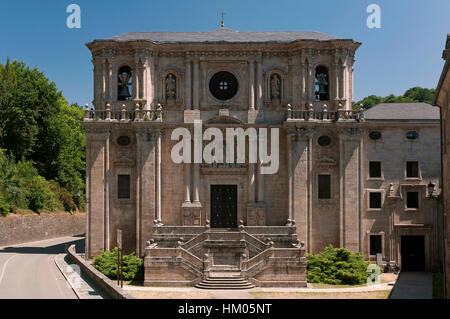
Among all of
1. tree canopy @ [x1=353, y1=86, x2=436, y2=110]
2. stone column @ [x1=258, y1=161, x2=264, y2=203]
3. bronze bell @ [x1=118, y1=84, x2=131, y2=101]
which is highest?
tree canopy @ [x1=353, y1=86, x2=436, y2=110]

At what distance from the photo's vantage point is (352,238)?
38.6 meters

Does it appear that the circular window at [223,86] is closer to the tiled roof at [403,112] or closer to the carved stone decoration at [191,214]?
the carved stone decoration at [191,214]

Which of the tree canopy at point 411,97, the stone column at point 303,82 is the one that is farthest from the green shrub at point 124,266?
the tree canopy at point 411,97

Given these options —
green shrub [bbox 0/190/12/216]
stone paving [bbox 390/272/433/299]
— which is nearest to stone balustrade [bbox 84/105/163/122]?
green shrub [bbox 0/190/12/216]

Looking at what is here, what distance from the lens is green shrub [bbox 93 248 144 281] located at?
34156 millimetres

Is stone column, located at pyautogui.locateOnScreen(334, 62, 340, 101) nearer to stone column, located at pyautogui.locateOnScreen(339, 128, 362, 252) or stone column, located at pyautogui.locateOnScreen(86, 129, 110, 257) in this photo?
stone column, located at pyautogui.locateOnScreen(339, 128, 362, 252)

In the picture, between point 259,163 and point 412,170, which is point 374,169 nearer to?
point 412,170

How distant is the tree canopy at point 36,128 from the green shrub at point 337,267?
3427 cm

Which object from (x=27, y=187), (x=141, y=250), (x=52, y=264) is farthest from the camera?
(x=27, y=187)

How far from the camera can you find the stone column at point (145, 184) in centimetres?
3844

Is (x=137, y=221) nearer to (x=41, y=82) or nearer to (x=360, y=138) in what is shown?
(x=360, y=138)

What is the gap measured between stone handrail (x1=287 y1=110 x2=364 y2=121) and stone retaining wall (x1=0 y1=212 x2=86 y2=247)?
28.2 meters
